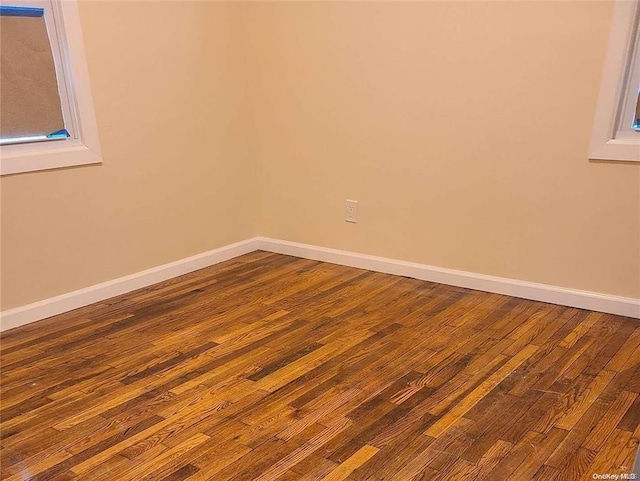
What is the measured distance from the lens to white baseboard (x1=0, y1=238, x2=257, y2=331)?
2650mm

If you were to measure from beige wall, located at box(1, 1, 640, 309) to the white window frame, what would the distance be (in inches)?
2.3

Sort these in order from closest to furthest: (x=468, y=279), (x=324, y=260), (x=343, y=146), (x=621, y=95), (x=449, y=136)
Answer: (x=621, y=95), (x=449, y=136), (x=468, y=279), (x=343, y=146), (x=324, y=260)

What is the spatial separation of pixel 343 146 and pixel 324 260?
0.71 meters

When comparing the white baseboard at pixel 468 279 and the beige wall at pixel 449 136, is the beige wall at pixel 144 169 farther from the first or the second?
the white baseboard at pixel 468 279

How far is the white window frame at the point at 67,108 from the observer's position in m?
2.55

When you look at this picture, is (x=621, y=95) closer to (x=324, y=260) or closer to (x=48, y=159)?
(x=324, y=260)

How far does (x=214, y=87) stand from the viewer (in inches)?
131

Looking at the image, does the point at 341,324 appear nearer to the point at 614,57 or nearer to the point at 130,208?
the point at 130,208

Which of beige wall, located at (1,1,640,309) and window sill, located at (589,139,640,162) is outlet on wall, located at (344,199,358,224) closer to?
beige wall, located at (1,1,640,309)

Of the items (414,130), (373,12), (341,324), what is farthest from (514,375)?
(373,12)

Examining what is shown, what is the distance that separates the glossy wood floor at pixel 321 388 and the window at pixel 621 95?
777 mm

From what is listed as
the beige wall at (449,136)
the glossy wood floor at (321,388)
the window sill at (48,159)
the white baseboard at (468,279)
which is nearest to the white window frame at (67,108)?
the window sill at (48,159)

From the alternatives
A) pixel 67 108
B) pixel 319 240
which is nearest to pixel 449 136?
pixel 319 240

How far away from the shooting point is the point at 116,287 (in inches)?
118
